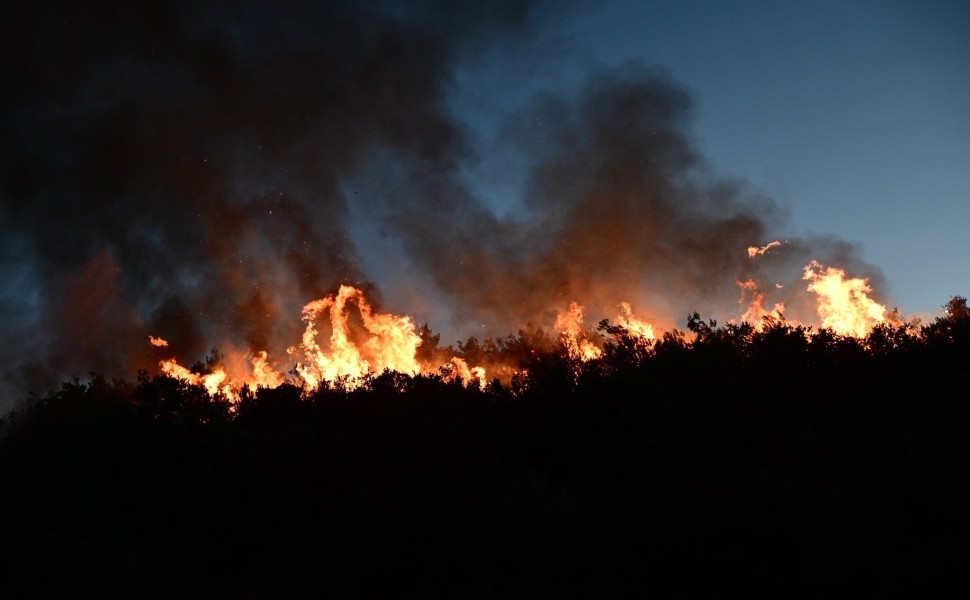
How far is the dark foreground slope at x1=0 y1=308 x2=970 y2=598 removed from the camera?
7.17 meters

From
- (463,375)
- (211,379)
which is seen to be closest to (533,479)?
(463,375)

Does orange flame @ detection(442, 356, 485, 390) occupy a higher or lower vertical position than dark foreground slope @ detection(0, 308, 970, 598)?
higher

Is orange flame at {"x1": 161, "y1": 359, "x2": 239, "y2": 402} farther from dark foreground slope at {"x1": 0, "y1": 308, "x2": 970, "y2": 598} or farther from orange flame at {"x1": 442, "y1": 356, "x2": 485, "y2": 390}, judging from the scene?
orange flame at {"x1": 442, "y1": 356, "x2": 485, "y2": 390}

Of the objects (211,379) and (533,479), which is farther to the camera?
(211,379)

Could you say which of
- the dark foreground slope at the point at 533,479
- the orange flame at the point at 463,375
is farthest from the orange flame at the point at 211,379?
the orange flame at the point at 463,375

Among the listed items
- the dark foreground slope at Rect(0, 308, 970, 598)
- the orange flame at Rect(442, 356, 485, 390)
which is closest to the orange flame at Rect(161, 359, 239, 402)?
the dark foreground slope at Rect(0, 308, 970, 598)

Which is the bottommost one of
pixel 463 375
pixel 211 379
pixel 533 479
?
pixel 533 479

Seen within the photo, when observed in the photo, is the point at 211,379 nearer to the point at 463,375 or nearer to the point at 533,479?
the point at 463,375

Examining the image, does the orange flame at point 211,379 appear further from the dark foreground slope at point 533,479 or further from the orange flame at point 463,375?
the orange flame at point 463,375

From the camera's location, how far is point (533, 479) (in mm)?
9781

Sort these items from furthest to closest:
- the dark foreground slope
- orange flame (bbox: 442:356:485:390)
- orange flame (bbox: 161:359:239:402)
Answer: orange flame (bbox: 161:359:239:402) < orange flame (bbox: 442:356:485:390) < the dark foreground slope

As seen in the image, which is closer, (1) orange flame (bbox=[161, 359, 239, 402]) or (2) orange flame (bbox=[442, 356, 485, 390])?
(2) orange flame (bbox=[442, 356, 485, 390])

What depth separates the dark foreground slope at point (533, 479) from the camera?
7.17 metres

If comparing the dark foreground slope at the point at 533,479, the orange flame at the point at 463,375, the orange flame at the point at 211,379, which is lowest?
the dark foreground slope at the point at 533,479
